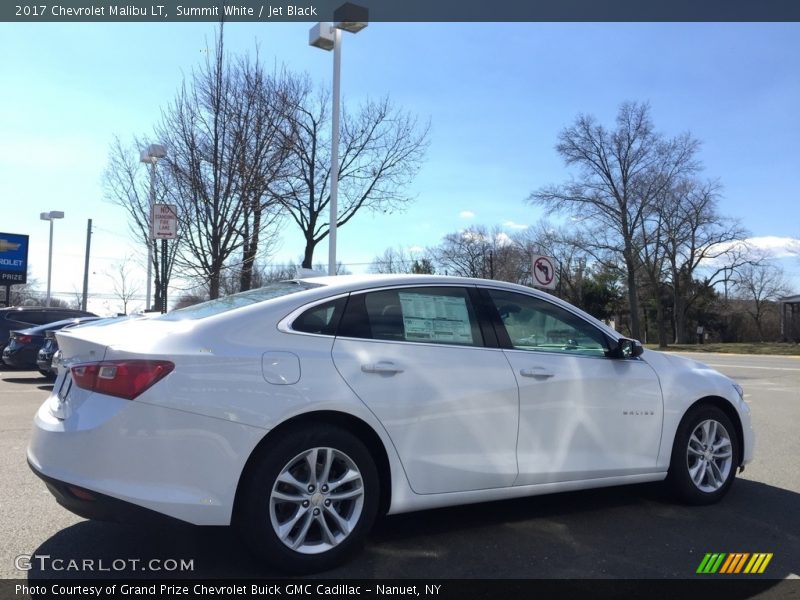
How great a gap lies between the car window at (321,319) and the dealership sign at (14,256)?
3808cm

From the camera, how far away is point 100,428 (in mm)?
3324

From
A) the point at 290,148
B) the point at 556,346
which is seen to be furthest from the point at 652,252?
the point at 556,346

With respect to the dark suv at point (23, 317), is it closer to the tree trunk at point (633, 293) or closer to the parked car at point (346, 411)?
the parked car at point (346, 411)

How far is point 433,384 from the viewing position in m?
4.00

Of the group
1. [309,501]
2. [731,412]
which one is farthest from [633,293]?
[309,501]

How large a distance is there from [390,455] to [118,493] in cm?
143

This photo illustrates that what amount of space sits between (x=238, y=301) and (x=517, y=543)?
231 centimetres

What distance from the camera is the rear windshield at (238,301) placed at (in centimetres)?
397

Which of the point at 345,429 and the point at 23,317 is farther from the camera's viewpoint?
the point at 23,317

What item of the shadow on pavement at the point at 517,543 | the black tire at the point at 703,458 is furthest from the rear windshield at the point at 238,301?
the black tire at the point at 703,458

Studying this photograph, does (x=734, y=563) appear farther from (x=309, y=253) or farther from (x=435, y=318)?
(x=309, y=253)

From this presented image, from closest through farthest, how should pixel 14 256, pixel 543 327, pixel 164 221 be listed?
pixel 543 327, pixel 164 221, pixel 14 256

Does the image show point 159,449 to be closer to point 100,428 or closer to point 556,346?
point 100,428

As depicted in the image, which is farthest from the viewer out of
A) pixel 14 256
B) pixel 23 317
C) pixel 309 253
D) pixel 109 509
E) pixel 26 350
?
pixel 14 256
